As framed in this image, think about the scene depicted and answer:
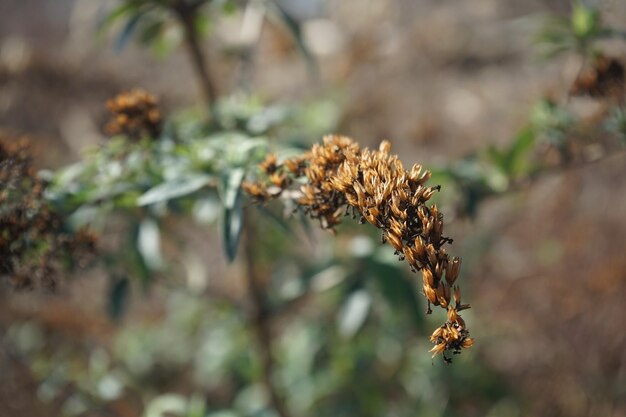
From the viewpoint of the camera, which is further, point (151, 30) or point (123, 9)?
point (151, 30)

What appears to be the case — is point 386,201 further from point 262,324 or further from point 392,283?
point 262,324

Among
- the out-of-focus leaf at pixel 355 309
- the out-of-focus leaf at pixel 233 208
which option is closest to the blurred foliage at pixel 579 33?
the out-of-focus leaf at pixel 355 309

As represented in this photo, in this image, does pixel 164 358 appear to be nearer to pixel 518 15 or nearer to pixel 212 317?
pixel 212 317

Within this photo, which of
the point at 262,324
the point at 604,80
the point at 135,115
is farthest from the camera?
the point at 262,324

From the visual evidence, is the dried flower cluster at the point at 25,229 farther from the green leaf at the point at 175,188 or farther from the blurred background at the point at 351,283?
the blurred background at the point at 351,283

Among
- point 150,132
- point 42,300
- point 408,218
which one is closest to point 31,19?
point 42,300

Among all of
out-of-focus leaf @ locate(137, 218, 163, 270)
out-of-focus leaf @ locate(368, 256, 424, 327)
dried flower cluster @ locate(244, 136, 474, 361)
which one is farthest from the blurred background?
dried flower cluster @ locate(244, 136, 474, 361)

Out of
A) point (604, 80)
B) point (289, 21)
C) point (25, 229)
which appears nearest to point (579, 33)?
point (604, 80)
